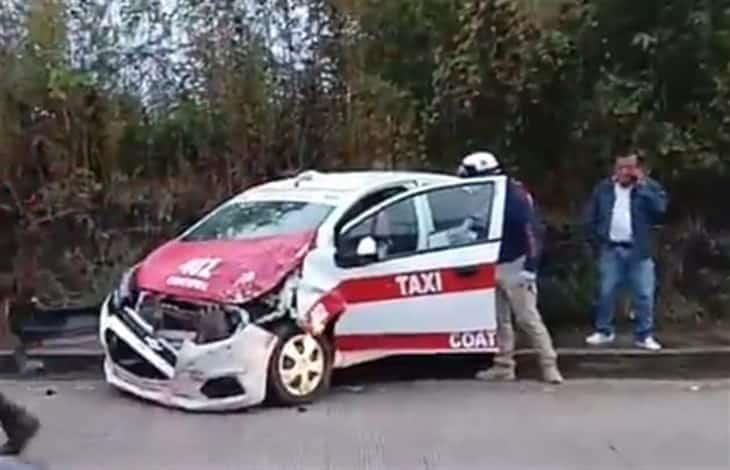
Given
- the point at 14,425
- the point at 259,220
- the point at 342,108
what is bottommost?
the point at 14,425

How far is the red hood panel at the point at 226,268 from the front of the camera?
10164 mm

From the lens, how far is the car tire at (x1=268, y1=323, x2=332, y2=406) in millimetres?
10133

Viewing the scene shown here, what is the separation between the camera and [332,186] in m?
11.4

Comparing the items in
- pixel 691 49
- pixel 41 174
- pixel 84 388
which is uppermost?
pixel 691 49

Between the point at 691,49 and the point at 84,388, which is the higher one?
the point at 691,49

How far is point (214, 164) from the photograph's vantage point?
14867mm

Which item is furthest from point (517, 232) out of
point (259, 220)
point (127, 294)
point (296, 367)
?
point (127, 294)

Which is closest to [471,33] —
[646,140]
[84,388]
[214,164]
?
[646,140]

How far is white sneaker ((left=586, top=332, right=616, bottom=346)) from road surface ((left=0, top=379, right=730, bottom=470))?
3.13ft

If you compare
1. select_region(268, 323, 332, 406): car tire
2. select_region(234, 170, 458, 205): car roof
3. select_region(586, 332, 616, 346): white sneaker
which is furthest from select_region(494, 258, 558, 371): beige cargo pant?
select_region(268, 323, 332, 406): car tire

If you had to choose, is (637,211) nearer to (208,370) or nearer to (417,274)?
(417,274)

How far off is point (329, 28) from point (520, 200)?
4.50m

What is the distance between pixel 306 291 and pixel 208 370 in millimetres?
932

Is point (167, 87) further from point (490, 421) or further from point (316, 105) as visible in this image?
point (490, 421)
